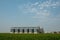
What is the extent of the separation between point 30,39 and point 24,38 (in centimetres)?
110

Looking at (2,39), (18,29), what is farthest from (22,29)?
(2,39)

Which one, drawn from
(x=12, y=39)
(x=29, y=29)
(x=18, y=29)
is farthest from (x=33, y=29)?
(x=12, y=39)

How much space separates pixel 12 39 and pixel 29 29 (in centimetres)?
3293

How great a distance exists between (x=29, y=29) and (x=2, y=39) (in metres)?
33.0

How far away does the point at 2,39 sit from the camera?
90.6 ft

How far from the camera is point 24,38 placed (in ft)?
88.1

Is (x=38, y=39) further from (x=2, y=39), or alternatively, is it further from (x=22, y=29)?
(x=22, y=29)

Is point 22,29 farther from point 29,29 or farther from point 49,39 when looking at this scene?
point 49,39

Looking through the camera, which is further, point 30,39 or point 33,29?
point 33,29

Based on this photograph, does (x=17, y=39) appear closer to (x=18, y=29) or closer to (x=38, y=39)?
(x=38, y=39)

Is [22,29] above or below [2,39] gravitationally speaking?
above

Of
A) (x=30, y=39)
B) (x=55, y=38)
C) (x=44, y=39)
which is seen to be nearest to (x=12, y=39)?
(x=30, y=39)

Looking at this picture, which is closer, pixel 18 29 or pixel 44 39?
pixel 44 39

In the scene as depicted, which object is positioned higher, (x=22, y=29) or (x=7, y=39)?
(x=22, y=29)
